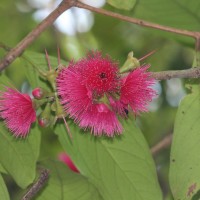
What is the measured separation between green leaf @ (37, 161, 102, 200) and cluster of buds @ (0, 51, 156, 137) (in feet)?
1.26

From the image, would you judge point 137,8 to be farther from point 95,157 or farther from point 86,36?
point 86,36

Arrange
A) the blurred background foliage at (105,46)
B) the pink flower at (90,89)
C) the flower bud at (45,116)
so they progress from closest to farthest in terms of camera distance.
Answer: the pink flower at (90,89), the flower bud at (45,116), the blurred background foliage at (105,46)

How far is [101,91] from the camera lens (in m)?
1.73

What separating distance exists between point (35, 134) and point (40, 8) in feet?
6.50

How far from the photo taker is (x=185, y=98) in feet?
6.64

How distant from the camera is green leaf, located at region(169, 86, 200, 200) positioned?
1.91 metres

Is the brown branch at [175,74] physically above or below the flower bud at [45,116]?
above

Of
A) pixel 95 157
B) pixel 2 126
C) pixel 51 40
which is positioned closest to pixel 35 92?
pixel 2 126

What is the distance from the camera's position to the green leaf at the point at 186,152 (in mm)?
1913

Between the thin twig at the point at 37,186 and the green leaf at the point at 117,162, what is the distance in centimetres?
12

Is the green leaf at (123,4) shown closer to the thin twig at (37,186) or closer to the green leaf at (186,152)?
the green leaf at (186,152)

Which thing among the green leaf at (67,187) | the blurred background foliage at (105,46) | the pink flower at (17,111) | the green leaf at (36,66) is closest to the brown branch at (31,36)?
the pink flower at (17,111)

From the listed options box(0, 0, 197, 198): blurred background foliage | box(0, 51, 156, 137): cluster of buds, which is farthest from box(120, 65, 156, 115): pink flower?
box(0, 0, 197, 198): blurred background foliage

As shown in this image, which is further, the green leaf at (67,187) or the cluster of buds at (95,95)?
the green leaf at (67,187)
